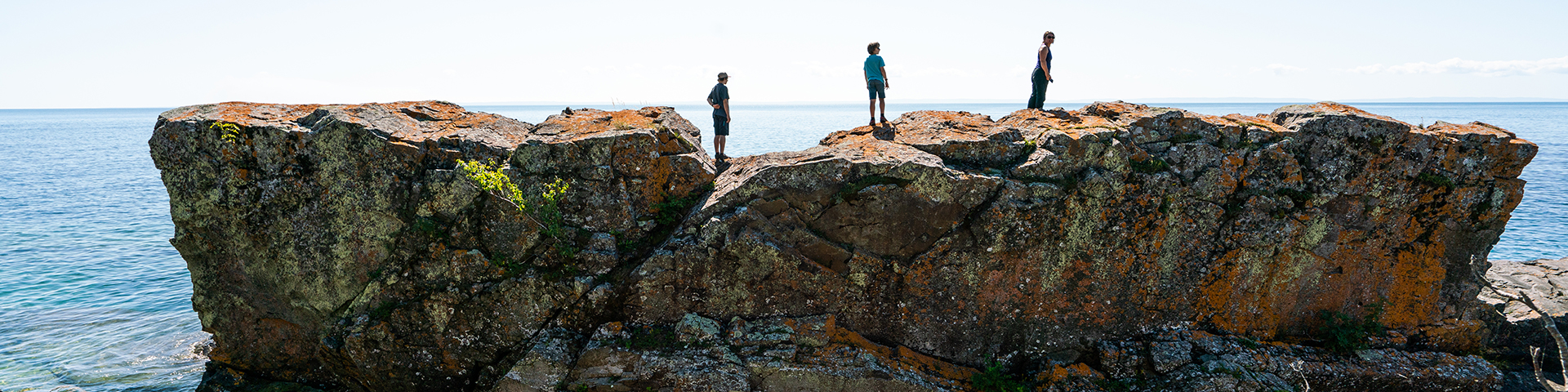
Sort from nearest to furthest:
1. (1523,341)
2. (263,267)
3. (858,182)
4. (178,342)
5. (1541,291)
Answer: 1. (858,182)
2. (263,267)
3. (1523,341)
4. (1541,291)
5. (178,342)

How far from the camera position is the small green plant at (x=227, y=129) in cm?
1054

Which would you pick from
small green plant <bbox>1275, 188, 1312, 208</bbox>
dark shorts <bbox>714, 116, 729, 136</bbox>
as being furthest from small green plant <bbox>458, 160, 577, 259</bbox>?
small green plant <bbox>1275, 188, 1312, 208</bbox>

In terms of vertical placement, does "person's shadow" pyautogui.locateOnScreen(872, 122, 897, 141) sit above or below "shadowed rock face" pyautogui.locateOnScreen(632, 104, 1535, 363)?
above

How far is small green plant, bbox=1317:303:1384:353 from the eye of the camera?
38.0ft

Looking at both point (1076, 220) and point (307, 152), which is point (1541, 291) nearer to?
point (1076, 220)

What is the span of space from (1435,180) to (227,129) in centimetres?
1822

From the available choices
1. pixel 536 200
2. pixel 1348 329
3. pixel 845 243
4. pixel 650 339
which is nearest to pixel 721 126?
pixel 845 243

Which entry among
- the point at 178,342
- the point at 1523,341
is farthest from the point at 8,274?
the point at 1523,341

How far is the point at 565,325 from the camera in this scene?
11.0m

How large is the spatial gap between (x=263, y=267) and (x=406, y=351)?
9.01ft

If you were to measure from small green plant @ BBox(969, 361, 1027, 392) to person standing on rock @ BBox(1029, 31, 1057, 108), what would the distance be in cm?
533

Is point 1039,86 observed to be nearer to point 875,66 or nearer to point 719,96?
point 875,66

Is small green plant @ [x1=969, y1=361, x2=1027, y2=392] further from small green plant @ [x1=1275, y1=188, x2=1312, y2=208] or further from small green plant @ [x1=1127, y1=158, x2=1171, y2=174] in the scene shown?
small green plant @ [x1=1275, y1=188, x2=1312, y2=208]

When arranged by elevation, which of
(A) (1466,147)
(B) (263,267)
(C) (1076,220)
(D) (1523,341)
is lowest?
(D) (1523,341)
